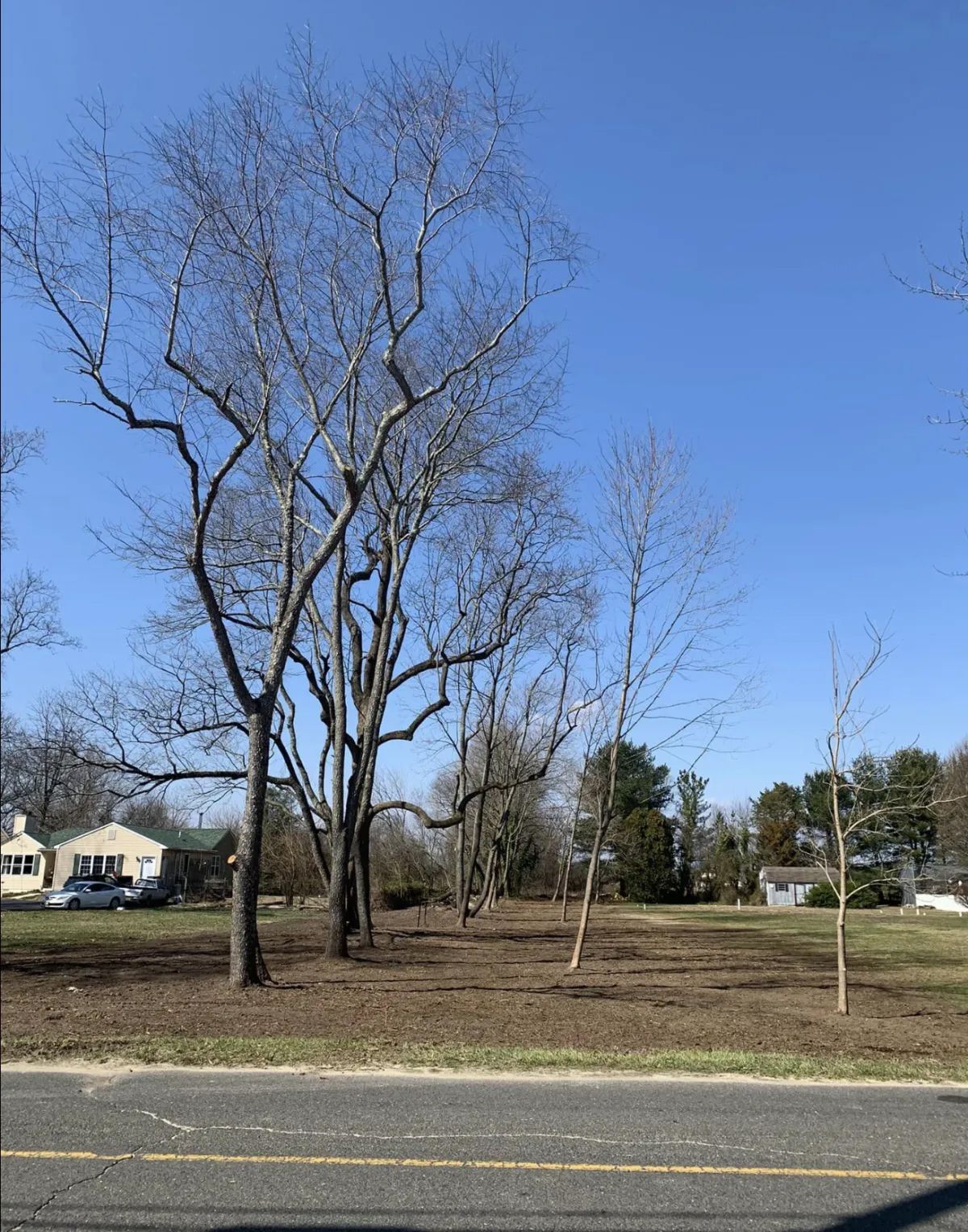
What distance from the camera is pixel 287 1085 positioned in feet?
22.1

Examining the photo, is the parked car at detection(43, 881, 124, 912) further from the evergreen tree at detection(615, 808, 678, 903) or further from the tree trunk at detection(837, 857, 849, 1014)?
the tree trunk at detection(837, 857, 849, 1014)

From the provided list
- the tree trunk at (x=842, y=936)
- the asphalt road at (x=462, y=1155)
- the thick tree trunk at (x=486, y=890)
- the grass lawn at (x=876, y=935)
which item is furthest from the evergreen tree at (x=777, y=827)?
the asphalt road at (x=462, y=1155)

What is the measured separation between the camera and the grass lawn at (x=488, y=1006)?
26.7 ft

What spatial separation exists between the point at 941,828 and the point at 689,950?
2247 centimetres

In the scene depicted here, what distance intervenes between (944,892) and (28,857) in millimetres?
50509

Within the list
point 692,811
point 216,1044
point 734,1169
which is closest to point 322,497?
point 216,1044

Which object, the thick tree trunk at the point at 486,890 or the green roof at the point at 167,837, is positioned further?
the green roof at the point at 167,837

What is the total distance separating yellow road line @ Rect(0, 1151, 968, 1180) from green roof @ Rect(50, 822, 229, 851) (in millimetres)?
49326

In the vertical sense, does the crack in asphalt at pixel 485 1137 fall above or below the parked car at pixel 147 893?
above

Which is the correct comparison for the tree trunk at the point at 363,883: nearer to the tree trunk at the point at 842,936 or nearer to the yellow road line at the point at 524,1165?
the tree trunk at the point at 842,936

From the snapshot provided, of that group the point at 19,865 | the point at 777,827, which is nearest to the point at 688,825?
the point at 777,827

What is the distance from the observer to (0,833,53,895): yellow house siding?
5203 cm

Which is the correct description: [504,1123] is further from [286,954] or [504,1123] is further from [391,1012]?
[286,954]

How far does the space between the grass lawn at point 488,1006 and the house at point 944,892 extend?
2269 centimetres
